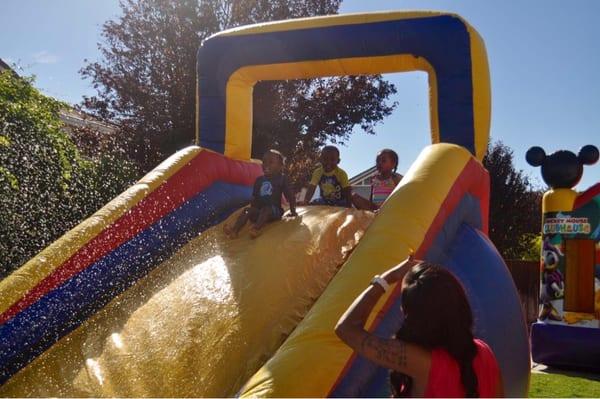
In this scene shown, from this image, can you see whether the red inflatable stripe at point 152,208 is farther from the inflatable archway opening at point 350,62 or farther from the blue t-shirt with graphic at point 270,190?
the blue t-shirt with graphic at point 270,190

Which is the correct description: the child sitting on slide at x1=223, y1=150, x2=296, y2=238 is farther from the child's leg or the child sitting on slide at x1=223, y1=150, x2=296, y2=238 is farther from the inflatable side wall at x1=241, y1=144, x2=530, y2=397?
the inflatable side wall at x1=241, y1=144, x2=530, y2=397

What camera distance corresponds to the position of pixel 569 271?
758 centimetres

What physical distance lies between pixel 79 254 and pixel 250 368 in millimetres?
1519

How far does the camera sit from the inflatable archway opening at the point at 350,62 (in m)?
4.77

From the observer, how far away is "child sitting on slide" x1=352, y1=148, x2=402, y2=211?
215 inches

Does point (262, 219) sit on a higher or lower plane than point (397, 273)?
lower

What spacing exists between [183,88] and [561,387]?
31.5ft

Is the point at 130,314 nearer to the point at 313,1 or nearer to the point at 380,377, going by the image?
the point at 380,377

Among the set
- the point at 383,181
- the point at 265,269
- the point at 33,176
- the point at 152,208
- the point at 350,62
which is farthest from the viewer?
the point at 33,176

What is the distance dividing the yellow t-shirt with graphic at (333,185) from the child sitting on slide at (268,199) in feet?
2.55

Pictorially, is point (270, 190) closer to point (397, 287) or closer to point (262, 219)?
point (262, 219)

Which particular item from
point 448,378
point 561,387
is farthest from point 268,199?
point 561,387

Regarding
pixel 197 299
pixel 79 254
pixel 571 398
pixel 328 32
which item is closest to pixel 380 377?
pixel 197 299

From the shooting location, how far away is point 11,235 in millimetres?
6785
